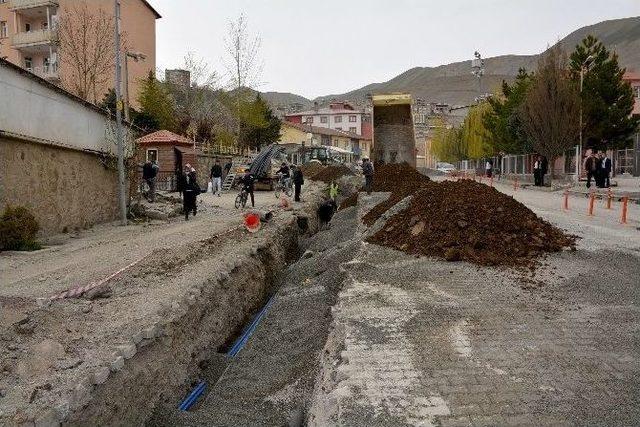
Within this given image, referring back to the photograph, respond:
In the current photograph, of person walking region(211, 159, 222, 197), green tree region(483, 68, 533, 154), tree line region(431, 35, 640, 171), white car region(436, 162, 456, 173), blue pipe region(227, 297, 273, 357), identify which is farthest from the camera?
white car region(436, 162, 456, 173)

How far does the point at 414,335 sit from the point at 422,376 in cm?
97

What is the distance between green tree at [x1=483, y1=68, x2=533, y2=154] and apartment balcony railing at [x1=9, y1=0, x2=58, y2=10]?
31.0 meters

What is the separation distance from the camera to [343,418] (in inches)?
157

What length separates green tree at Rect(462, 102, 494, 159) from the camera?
48263mm

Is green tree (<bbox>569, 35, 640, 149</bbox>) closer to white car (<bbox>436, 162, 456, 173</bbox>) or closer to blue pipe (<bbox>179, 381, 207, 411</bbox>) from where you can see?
white car (<bbox>436, 162, 456, 173</bbox>)

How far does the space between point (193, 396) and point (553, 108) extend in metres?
28.0

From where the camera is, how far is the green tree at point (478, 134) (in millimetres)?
48263

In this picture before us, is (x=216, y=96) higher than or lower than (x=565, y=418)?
higher

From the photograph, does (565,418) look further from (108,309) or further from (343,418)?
(108,309)

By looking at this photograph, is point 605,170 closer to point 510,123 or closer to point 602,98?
point 602,98

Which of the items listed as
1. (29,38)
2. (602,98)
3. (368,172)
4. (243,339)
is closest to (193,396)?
(243,339)

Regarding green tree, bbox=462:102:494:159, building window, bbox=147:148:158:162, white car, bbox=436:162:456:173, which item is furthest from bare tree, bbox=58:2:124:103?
white car, bbox=436:162:456:173

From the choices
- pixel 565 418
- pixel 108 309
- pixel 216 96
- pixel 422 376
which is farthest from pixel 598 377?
pixel 216 96

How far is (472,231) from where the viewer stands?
909 cm
